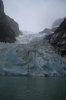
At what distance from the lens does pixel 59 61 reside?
186 ft

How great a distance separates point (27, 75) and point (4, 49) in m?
7.05

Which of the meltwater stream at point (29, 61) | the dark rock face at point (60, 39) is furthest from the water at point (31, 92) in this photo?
the dark rock face at point (60, 39)

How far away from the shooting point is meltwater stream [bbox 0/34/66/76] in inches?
2014

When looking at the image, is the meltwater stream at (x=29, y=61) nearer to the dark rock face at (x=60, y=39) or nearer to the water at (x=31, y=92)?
the dark rock face at (x=60, y=39)

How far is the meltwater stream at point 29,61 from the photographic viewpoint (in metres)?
51.2

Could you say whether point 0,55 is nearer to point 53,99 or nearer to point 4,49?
point 4,49

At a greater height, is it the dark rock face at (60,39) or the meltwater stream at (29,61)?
the dark rock face at (60,39)

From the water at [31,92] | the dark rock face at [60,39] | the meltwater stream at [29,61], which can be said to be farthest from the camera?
the dark rock face at [60,39]

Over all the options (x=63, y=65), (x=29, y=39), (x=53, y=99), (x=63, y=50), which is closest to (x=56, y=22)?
(x=29, y=39)

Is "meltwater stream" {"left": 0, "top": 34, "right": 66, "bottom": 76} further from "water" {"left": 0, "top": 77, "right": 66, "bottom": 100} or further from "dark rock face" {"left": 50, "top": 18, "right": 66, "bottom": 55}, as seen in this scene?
"water" {"left": 0, "top": 77, "right": 66, "bottom": 100}

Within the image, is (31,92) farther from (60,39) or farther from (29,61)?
(60,39)

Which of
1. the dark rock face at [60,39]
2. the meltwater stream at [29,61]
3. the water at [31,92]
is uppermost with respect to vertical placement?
the dark rock face at [60,39]

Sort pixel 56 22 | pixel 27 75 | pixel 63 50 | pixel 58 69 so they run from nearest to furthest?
pixel 27 75, pixel 58 69, pixel 63 50, pixel 56 22

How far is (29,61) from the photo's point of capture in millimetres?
52938
